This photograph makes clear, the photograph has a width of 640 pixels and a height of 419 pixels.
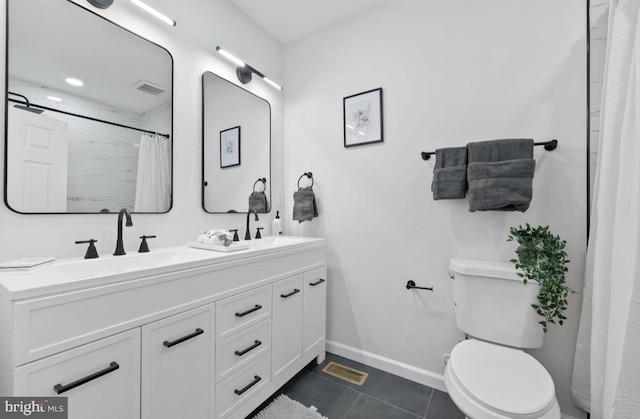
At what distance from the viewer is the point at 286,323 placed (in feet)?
5.23

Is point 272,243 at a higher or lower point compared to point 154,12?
lower

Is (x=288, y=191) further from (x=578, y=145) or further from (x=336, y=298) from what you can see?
(x=578, y=145)

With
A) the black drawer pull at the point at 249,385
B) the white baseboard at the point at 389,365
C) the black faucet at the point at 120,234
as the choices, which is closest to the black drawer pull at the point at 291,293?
the black drawer pull at the point at 249,385

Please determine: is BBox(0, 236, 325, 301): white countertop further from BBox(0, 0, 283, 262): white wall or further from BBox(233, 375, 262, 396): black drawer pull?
BBox(233, 375, 262, 396): black drawer pull

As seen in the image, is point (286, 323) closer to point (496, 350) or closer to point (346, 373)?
point (346, 373)

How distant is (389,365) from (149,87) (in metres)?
2.34

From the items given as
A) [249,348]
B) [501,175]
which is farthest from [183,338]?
[501,175]

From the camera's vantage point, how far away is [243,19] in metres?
2.00

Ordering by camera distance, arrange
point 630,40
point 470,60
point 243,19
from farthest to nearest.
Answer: point 243,19, point 470,60, point 630,40

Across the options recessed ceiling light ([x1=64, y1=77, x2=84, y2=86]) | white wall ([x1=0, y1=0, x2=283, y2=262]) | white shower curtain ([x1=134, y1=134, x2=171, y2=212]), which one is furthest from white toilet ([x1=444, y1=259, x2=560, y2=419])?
recessed ceiling light ([x1=64, y1=77, x2=84, y2=86])

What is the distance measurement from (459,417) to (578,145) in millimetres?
1575

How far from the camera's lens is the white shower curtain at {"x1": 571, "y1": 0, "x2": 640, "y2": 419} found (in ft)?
2.84

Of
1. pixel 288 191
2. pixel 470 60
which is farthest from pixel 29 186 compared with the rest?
pixel 470 60

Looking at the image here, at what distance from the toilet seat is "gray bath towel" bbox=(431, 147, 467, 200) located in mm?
795
